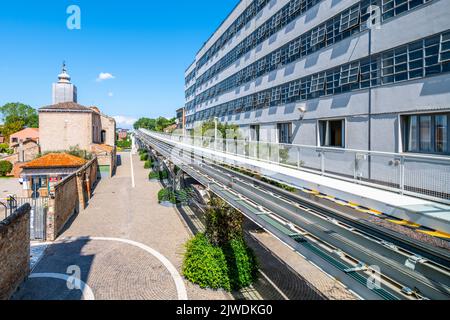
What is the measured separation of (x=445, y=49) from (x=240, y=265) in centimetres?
1069

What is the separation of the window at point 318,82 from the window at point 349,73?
1709 millimetres

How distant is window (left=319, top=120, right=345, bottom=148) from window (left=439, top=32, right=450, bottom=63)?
5.97 metres

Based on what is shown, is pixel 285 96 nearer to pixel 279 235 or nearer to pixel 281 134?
pixel 281 134

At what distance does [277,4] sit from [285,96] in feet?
→ 25.2

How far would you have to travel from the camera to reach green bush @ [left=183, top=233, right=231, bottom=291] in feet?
29.9

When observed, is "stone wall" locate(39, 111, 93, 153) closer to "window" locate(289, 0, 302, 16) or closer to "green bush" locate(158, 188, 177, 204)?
"green bush" locate(158, 188, 177, 204)

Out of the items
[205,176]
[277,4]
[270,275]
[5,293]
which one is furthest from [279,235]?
[277,4]

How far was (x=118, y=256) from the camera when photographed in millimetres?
11812

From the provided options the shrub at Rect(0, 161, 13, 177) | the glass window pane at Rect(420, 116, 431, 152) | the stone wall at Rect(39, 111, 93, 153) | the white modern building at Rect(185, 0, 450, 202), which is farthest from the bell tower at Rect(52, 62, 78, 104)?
the glass window pane at Rect(420, 116, 431, 152)

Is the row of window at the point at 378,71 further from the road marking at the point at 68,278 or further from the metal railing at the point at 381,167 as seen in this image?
the road marking at the point at 68,278

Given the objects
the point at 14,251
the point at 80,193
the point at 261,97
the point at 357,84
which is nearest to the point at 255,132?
the point at 261,97

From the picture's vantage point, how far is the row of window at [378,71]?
11.2 metres

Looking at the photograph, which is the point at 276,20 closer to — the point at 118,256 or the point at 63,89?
the point at 118,256

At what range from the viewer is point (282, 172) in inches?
428
